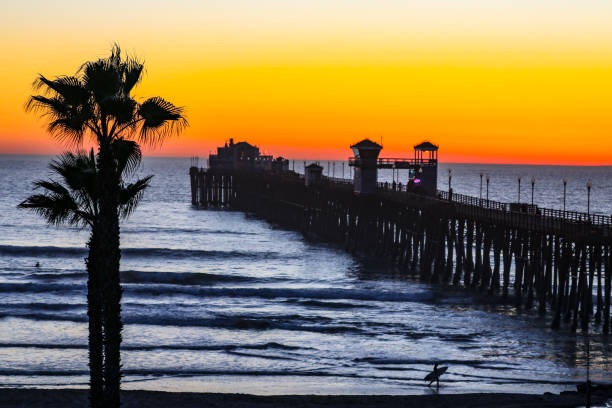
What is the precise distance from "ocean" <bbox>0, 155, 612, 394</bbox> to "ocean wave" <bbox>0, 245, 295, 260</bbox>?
123 centimetres

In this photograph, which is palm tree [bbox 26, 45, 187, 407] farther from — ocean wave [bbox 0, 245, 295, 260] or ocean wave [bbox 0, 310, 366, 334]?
ocean wave [bbox 0, 245, 295, 260]

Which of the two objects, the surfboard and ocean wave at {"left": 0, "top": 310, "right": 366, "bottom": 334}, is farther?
ocean wave at {"left": 0, "top": 310, "right": 366, "bottom": 334}

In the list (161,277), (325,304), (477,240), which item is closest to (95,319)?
(325,304)

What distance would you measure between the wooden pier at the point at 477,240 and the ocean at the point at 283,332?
131 centimetres

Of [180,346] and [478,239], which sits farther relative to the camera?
[478,239]

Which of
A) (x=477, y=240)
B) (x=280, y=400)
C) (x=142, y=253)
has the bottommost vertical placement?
(x=142, y=253)

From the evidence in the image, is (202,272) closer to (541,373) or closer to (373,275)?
(373,275)

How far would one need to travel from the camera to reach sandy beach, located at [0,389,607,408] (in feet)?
76.5

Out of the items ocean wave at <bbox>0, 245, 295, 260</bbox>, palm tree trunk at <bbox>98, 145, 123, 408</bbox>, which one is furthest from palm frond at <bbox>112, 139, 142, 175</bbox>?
ocean wave at <bbox>0, 245, 295, 260</bbox>

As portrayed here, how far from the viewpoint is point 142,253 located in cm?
6862

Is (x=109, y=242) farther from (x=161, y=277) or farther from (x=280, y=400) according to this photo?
(x=161, y=277)

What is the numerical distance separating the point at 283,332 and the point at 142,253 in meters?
34.9

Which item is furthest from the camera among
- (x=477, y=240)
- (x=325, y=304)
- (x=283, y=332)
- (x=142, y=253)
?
(x=142, y=253)

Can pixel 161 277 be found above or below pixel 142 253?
above
